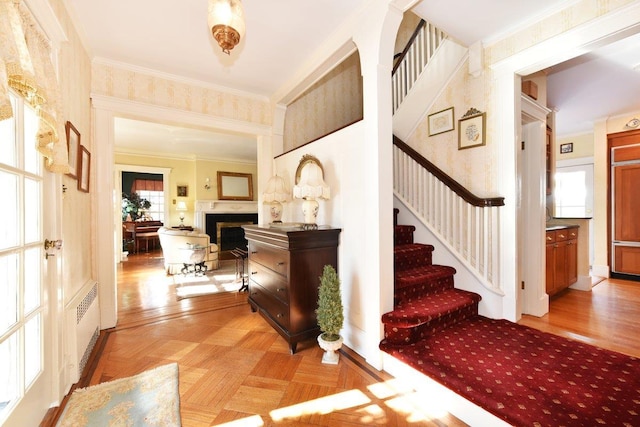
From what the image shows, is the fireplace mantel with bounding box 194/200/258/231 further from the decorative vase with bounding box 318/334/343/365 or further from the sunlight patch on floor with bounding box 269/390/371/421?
the sunlight patch on floor with bounding box 269/390/371/421

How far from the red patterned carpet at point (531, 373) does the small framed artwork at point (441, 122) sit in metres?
2.00

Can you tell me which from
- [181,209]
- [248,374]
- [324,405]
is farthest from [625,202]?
[181,209]

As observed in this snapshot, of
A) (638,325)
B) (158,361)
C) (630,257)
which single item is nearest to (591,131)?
(630,257)

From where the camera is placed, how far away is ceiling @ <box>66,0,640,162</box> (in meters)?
Answer: 2.11

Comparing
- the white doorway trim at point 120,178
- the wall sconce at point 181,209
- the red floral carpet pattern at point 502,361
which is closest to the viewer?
the red floral carpet pattern at point 502,361

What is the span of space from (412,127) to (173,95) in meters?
2.89

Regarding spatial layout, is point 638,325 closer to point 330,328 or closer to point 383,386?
point 383,386

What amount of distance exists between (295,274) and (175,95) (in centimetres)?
264

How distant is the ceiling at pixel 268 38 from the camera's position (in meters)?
2.11

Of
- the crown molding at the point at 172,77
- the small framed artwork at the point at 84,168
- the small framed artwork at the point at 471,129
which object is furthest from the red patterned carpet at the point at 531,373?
the crown molding at the point at 172,77

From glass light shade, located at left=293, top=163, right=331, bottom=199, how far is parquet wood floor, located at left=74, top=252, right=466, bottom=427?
1330 mm

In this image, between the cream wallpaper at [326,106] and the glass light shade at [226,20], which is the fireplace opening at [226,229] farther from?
the glass light shade at [226,20]

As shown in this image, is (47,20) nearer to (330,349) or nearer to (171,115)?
(171,115)

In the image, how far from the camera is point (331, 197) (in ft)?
8.49
